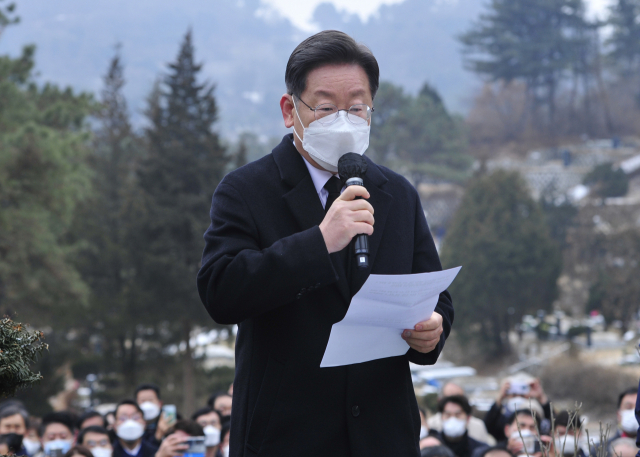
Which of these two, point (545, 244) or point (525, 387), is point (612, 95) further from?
point (525, 387)

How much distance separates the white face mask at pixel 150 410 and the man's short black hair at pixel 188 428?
1.31m

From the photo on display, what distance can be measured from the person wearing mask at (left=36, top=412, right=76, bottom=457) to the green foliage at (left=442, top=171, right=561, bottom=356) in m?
22.2

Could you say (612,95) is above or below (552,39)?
below

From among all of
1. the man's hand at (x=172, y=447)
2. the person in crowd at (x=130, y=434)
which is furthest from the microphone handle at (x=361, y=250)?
the person in crowd at (x=130, y=434)

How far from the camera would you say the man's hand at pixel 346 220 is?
191 cm

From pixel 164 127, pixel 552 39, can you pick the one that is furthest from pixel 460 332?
pixel 552 39

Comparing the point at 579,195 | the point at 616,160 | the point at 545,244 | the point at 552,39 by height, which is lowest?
the point at 545,244

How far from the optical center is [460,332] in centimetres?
2833

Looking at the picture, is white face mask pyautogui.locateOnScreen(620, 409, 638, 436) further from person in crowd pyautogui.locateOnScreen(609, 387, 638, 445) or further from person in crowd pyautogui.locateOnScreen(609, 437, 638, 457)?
person in crowd pyautogui.locateOnScreen(609, 437, 638, 457)

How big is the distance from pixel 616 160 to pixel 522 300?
30835mm

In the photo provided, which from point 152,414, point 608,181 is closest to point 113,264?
point 152,414

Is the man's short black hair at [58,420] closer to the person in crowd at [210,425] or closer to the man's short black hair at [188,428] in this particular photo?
the person in crowd at [210,425]

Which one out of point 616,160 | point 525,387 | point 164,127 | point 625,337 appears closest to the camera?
point 525,387

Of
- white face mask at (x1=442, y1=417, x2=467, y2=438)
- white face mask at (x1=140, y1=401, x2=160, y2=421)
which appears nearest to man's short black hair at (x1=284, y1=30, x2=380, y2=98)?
white face mask at (x1=442, y1=417, x2=467, y2=438)
